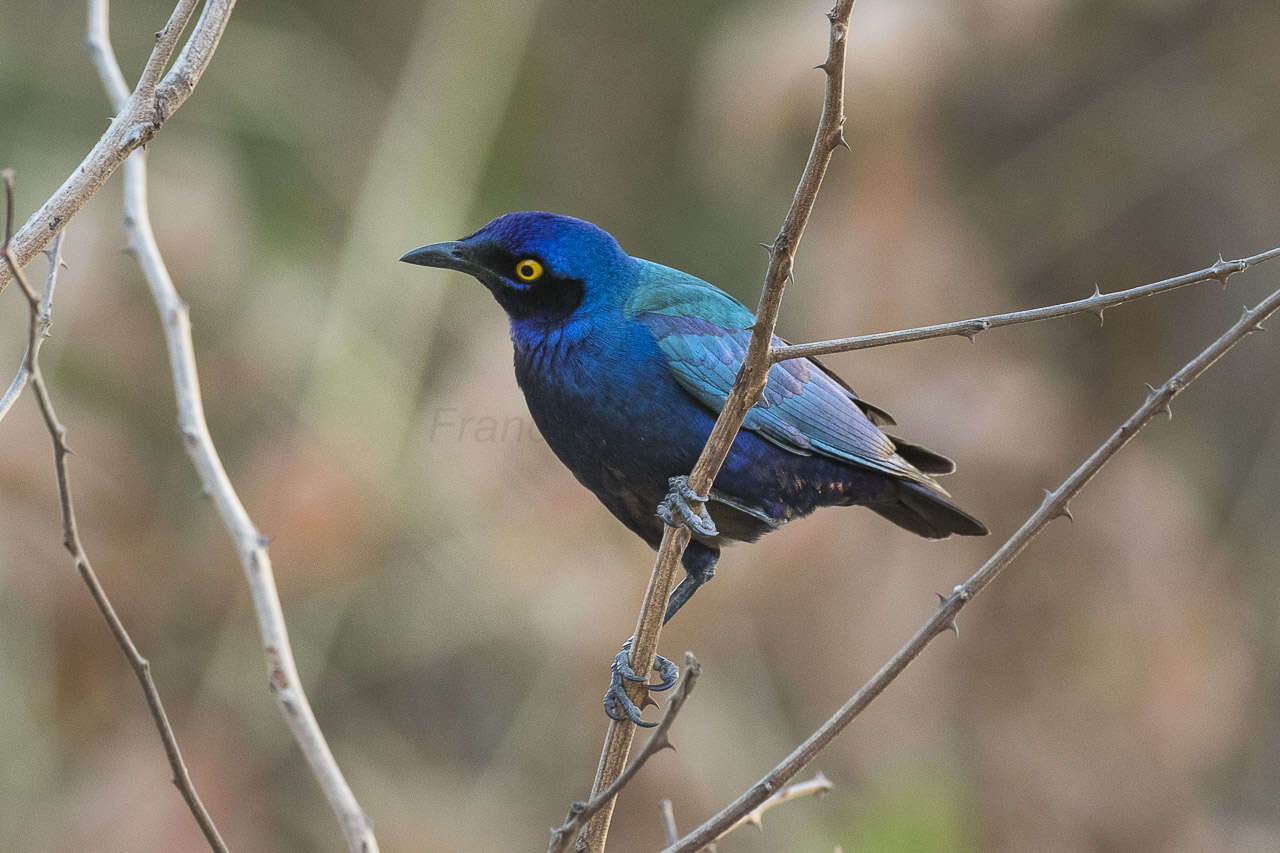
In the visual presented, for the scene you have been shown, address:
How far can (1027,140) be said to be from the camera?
6.95 meters

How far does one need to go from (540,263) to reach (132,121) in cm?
180

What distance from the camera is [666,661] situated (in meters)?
3.59

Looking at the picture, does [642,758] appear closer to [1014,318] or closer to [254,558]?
[254,558]

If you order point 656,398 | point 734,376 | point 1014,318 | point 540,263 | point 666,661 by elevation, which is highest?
point 1014,318

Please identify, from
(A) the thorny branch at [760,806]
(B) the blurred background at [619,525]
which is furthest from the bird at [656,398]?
(B) the blurred background at [619,525]

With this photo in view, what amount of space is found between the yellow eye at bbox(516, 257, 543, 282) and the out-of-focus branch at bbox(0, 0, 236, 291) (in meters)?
1.64

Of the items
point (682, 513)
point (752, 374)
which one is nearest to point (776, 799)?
point (752, 374)

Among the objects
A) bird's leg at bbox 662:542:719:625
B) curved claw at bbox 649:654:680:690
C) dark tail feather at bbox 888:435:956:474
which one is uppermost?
dark tail feather at bbox 888:435:956:474

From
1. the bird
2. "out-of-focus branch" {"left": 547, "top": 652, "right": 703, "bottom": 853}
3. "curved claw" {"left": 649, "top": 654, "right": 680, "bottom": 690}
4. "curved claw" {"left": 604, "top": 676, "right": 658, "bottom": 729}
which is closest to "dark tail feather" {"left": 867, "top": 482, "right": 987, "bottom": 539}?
the bird

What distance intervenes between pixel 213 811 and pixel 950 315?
400 centimetres

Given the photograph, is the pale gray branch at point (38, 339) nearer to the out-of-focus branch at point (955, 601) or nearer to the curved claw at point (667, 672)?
the out-of-focus branch at point (955, 601)

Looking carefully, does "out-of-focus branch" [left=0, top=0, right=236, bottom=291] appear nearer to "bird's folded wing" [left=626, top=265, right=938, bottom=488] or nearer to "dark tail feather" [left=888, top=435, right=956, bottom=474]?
"bird's folded wing" [left=626, top=265, right=938, bottom=488]

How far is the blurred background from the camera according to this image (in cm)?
551

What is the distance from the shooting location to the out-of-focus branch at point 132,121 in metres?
1.93
